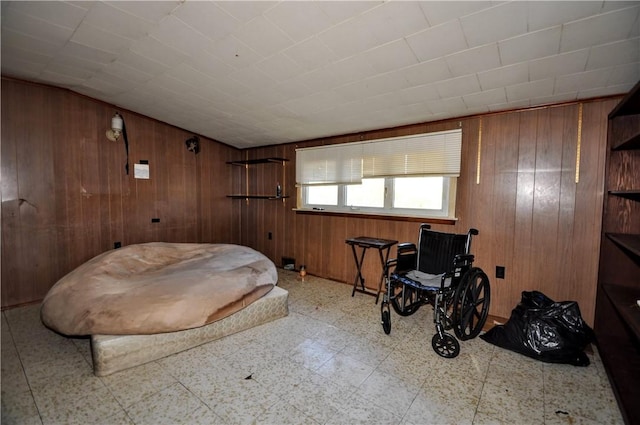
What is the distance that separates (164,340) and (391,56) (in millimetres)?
2632

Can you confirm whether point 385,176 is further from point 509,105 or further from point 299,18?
point 299,18

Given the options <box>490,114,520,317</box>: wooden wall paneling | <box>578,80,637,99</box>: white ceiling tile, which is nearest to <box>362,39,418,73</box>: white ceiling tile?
<box>490,114,520,317</box>: wooden wall paneling

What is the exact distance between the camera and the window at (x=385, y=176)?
297 cm

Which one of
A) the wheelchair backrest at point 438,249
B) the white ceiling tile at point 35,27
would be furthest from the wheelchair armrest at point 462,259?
the white ceiling tile at point 35,27

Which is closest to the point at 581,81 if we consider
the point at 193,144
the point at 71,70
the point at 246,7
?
the point at 246,7

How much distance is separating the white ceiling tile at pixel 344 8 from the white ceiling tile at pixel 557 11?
2.59 feet

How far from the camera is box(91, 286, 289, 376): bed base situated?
1844 mm

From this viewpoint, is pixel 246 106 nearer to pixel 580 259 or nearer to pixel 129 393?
pixel 129 393

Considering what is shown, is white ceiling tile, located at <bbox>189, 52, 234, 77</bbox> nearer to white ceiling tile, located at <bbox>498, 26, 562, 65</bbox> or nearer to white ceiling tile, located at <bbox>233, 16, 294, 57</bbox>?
white ceiling tile, located at <bbox>233, 16, 294, 57</bbox>

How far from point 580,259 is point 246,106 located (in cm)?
354

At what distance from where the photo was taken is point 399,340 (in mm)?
2359

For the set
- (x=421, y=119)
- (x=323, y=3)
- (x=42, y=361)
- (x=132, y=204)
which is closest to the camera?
(x=323, y=3)

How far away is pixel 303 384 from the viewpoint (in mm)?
1801

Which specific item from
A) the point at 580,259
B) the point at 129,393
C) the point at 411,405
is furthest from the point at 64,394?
the point at 580,259
